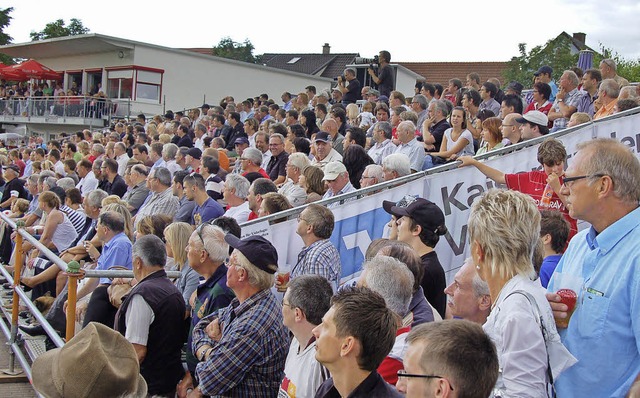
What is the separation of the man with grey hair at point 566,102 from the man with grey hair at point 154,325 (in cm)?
661

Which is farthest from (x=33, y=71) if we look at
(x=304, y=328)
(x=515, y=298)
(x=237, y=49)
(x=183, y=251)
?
(x=237, y=49)

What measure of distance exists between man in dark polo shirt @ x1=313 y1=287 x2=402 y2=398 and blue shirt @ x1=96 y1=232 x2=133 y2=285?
4.23 m

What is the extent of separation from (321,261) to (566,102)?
7089mm

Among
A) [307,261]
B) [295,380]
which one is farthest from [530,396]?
[307,261]

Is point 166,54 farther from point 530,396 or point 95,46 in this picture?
point 530,396

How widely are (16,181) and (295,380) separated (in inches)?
516

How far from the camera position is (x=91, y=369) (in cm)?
262

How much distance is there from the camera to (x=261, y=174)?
359 inches

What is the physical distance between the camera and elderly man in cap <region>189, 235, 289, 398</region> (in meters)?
4.27

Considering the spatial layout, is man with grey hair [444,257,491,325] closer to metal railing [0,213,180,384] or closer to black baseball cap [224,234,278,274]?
black baseball cap [224,234,278,274]

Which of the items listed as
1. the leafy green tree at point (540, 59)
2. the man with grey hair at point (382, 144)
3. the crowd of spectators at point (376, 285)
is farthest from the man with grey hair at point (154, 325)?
the leafy green tree at point (540, 59)

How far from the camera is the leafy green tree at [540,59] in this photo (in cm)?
3316

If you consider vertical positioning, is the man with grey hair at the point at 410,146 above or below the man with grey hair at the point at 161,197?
above

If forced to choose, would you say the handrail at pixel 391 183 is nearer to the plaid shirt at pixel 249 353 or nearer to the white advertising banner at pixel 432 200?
the white advertising banner at pixel 432 200
